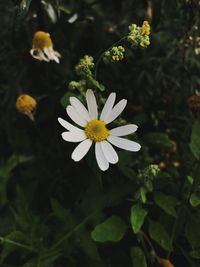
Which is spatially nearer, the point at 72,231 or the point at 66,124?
the point at 66,124

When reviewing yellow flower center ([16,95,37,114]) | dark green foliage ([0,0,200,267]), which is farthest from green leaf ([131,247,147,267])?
yellow flower center ([16,95,37,114])

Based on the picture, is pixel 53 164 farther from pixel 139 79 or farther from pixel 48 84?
pixel 139 79

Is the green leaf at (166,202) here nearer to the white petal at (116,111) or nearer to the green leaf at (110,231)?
the green leaf at (110,231)

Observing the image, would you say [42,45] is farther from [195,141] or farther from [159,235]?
[159,235]

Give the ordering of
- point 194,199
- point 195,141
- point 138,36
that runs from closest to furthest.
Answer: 1. point 138,36
2. point 194,199
3. point 195,141

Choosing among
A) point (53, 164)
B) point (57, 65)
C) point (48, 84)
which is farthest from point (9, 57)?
point (53, 164)

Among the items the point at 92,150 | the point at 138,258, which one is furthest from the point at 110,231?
the point at 92,150
